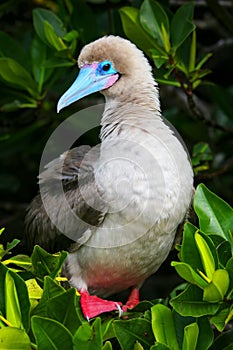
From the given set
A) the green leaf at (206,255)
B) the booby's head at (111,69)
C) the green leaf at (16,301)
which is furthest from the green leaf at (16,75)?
the green leaf at (206,255)

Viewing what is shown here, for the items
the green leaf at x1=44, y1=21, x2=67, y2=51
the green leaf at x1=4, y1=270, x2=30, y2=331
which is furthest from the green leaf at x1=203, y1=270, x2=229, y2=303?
the green leaf at x1=44, y1=21, x2=67, y2=51

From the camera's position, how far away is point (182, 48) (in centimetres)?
441

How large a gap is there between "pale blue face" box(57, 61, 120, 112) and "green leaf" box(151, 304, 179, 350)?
1390mm

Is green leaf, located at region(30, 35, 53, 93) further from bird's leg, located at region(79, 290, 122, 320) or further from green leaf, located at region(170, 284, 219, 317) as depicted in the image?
green leaf, located at region(170, 284, 219, 317)

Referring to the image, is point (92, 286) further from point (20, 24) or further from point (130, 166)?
point (20, 24)

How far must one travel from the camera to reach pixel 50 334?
260 cm

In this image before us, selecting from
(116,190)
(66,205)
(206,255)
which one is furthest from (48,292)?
(66,205)

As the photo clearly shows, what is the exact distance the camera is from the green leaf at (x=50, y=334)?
2564 millimetres

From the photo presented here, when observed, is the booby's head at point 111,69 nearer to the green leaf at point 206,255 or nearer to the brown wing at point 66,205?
the brown wing at point 66,205

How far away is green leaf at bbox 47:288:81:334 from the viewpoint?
8.90 ft

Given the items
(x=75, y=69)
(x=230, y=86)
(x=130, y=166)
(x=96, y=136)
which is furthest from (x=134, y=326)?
(x=230, y=86)

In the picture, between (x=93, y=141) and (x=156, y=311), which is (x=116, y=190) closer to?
(x=156, y=311)

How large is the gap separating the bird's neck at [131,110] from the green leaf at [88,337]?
1413 mm

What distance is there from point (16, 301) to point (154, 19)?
1.94m
